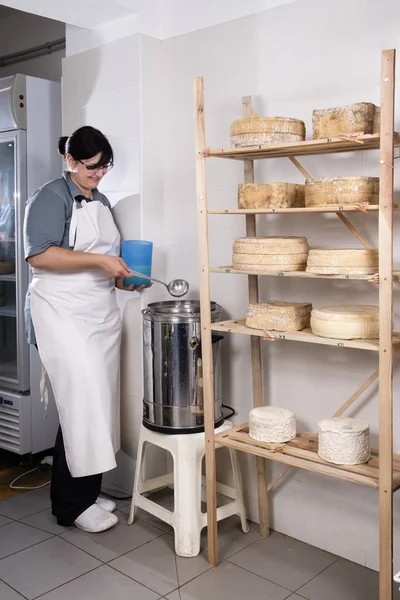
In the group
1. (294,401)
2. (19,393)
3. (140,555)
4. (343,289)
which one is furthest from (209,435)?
(19,393)

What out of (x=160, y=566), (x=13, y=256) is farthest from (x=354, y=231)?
(x=13, y=256)

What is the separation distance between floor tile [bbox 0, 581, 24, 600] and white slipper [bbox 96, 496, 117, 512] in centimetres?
67

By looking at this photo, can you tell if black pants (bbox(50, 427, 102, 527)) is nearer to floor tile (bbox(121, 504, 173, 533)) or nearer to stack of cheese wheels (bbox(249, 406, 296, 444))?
floor tile (bbox(121, 504, 173, 533))

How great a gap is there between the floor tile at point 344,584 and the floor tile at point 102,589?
0.58 m

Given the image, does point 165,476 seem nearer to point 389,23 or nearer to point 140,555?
point 140,555

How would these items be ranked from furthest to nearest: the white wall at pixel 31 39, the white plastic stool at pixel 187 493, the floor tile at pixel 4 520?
the white wall at pixel 31 39 < the floor tile at pixel 4 520 < the white plastic stool at pixel 187 493

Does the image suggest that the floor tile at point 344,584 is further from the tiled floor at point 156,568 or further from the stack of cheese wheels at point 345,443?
the stack of cheese wheels at point 345,443

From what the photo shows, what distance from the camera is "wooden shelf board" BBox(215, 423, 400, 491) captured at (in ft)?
7.11

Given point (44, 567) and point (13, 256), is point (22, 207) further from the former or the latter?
point (44, 567)

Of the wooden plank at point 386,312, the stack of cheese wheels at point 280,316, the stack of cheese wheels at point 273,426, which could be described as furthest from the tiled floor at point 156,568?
the stack of cheese wheels at point 280,316

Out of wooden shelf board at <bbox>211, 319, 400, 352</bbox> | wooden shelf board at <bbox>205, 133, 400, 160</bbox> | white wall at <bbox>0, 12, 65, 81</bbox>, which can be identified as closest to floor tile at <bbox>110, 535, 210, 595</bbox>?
wooden shelf board at <bbox>211, 319, 400, 352</bbox>

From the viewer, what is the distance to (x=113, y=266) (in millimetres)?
2785

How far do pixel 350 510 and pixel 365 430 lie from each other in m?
0.54

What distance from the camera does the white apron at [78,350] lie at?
284cm
